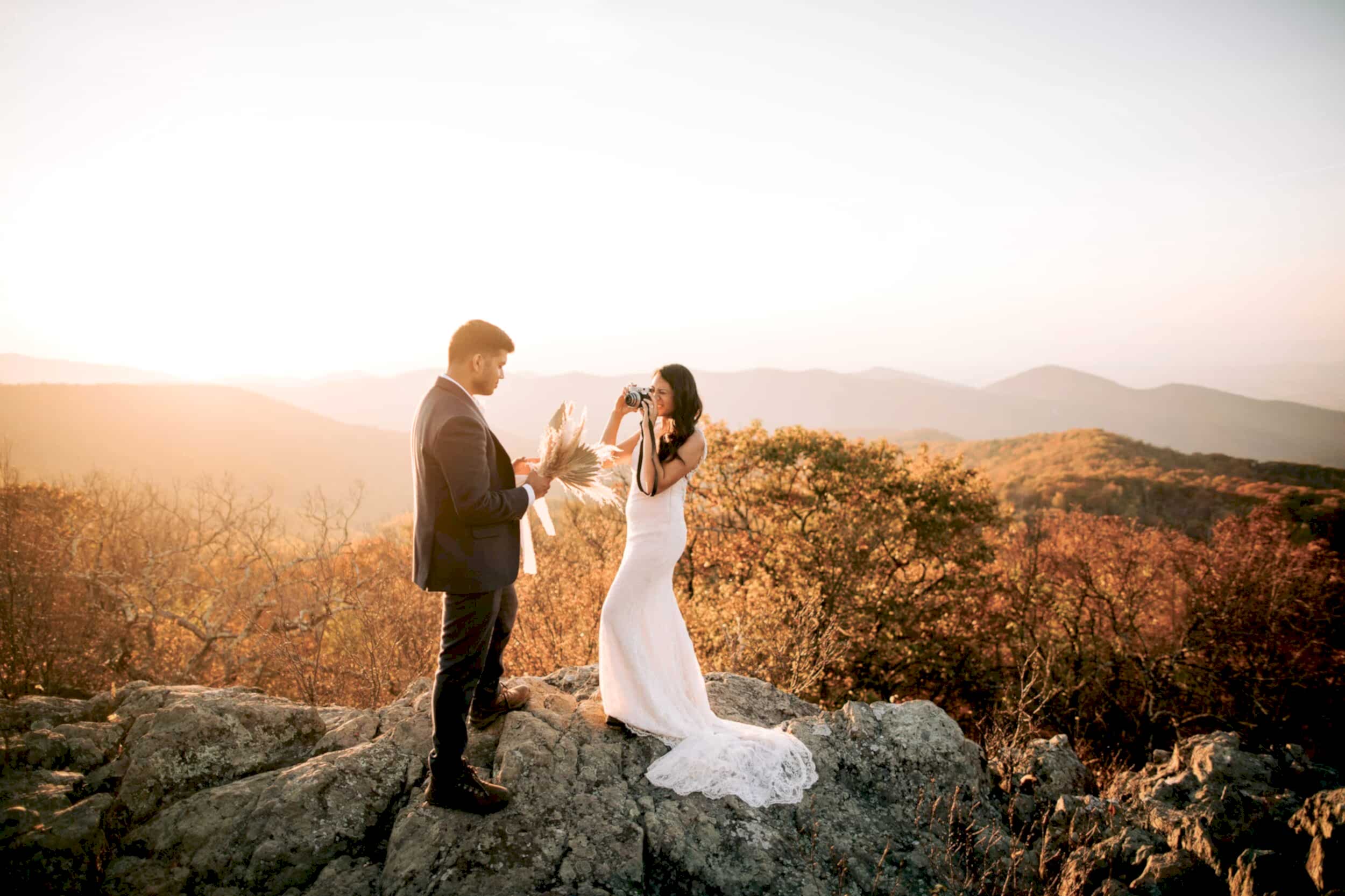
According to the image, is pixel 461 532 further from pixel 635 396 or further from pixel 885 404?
pixel 885 404

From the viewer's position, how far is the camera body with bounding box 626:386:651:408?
4.31m

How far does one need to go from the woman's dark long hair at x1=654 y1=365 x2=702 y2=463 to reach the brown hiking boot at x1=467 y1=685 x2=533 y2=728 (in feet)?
6.58

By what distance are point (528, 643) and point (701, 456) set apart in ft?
28.1

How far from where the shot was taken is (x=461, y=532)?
3490mm

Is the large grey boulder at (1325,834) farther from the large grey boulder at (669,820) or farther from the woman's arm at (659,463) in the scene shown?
the woman's arm at (659,463)

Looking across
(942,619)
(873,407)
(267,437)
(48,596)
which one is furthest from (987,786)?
(873,407)

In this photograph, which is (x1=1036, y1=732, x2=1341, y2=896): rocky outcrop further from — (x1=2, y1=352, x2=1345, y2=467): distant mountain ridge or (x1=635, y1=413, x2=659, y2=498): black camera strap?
(x1=2, y1=352, x2=1345, y2=467): distant mountain ridge

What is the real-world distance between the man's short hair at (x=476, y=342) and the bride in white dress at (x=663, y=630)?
104 cm

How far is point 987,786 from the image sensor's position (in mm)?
4660

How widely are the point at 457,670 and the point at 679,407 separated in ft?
7.31

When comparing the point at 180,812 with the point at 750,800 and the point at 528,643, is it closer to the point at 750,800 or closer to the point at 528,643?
the point at 750,800

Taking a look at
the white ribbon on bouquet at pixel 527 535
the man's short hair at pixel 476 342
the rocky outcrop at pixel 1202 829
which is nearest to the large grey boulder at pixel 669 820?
the rocky outcrop at pixel 1202 829

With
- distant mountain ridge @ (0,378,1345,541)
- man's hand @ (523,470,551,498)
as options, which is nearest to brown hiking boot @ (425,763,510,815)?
man's hand @ (523,470,551,498)

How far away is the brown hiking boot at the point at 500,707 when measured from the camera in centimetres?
429
